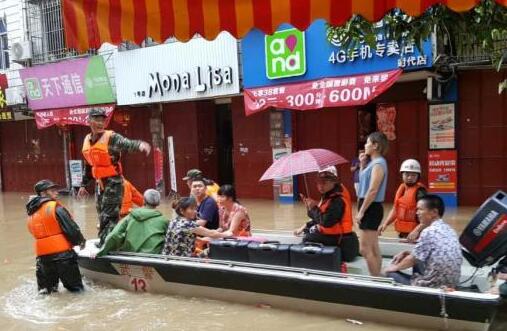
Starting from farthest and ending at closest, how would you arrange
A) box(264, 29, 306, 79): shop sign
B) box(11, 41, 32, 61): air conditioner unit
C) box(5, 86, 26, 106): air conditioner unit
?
1. box(5, 86, 26, 106): air conditioner unit
2. box(11, 41, 32, 61): air conditioner unit
3. box(264, 29, 306, 79): shop sign

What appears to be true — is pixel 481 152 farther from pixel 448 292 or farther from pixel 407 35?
pixel 407 35

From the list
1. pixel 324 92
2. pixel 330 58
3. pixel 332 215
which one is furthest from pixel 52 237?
pixel 330 58

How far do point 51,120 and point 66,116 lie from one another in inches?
29.4

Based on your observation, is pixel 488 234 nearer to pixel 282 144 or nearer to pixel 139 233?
pixel 139 233

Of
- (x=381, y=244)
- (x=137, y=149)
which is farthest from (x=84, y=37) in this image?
(x=381, y=244)

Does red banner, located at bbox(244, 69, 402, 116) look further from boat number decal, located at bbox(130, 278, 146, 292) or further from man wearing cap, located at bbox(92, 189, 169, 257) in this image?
boat number decal, located at bbox(130, 278, 146, 292)

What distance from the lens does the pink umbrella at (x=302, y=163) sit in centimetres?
539

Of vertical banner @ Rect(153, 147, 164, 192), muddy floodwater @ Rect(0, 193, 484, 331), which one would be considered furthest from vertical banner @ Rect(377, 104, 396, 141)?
muddy floodwater @ Rect(0, 193, 484, 331)

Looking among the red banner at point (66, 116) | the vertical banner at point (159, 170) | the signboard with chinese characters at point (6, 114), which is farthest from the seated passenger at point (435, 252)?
the signboard with chinese characters at point (6, 114)

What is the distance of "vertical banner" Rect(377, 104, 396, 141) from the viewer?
41.4ft

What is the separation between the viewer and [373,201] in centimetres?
543

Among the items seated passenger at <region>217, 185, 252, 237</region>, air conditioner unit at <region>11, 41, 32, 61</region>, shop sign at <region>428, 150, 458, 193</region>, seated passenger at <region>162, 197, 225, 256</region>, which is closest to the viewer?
seated passenger at <region>162, 197, 225, 256</region>

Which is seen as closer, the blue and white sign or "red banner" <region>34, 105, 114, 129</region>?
the blue and white sign

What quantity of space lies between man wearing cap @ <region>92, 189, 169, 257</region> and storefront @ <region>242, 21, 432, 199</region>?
6.02m
